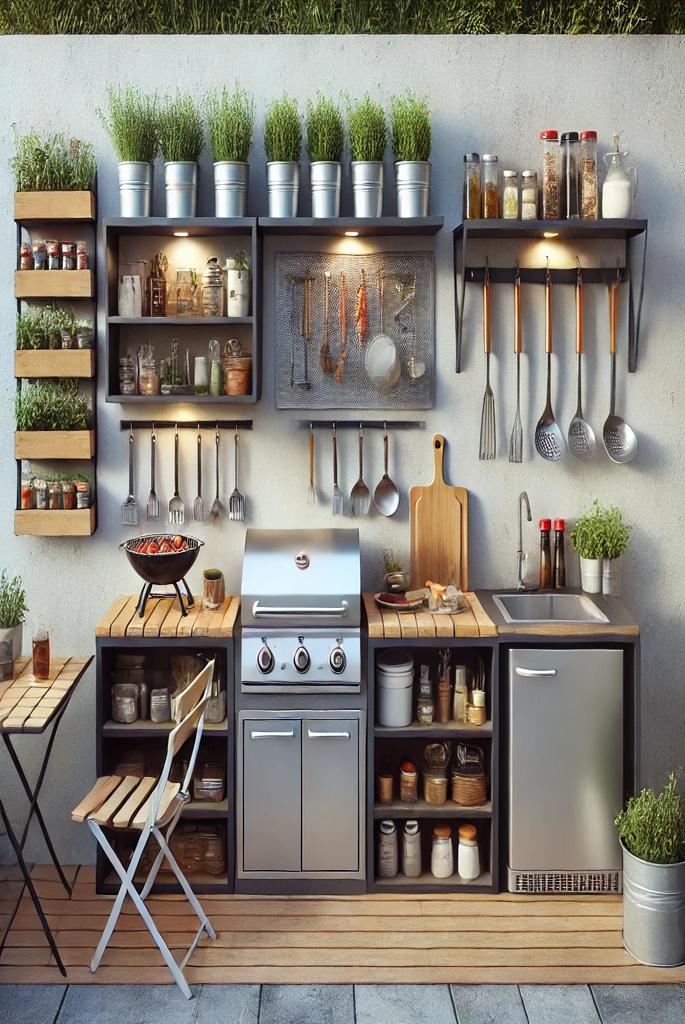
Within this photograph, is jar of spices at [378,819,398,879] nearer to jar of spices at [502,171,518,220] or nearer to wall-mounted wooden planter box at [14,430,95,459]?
wall-mounted wooden planter box at [14,430,95,459]

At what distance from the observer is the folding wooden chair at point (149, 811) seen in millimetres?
3242

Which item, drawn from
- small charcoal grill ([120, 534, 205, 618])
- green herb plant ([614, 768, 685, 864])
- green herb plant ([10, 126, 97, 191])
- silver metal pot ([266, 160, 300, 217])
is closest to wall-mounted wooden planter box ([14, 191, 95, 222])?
green herb plant ([10, 126, 97, 191])

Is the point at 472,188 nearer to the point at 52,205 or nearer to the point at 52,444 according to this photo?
the point at 52,205

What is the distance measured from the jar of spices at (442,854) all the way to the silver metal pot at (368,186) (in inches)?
96.5

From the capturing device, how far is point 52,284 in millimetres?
4043

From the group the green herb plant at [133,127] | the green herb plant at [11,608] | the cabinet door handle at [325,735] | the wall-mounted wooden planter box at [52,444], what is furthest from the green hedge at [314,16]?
the cabinet door handle at [325,735]

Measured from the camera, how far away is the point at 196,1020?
3100 mm

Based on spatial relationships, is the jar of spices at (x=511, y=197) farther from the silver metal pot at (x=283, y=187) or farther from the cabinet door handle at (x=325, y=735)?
the cabinet door handle at (x=325, y=735)

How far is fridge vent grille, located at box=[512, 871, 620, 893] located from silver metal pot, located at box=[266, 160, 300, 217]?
2.73 m

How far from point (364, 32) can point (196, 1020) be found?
3975mm

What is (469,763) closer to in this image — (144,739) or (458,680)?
(458,680)

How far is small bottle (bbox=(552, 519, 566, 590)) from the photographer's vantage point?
4.23 meters

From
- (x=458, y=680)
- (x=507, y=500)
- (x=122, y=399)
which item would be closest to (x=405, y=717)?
(x=458, y=680)

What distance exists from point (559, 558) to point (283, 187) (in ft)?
6.22
